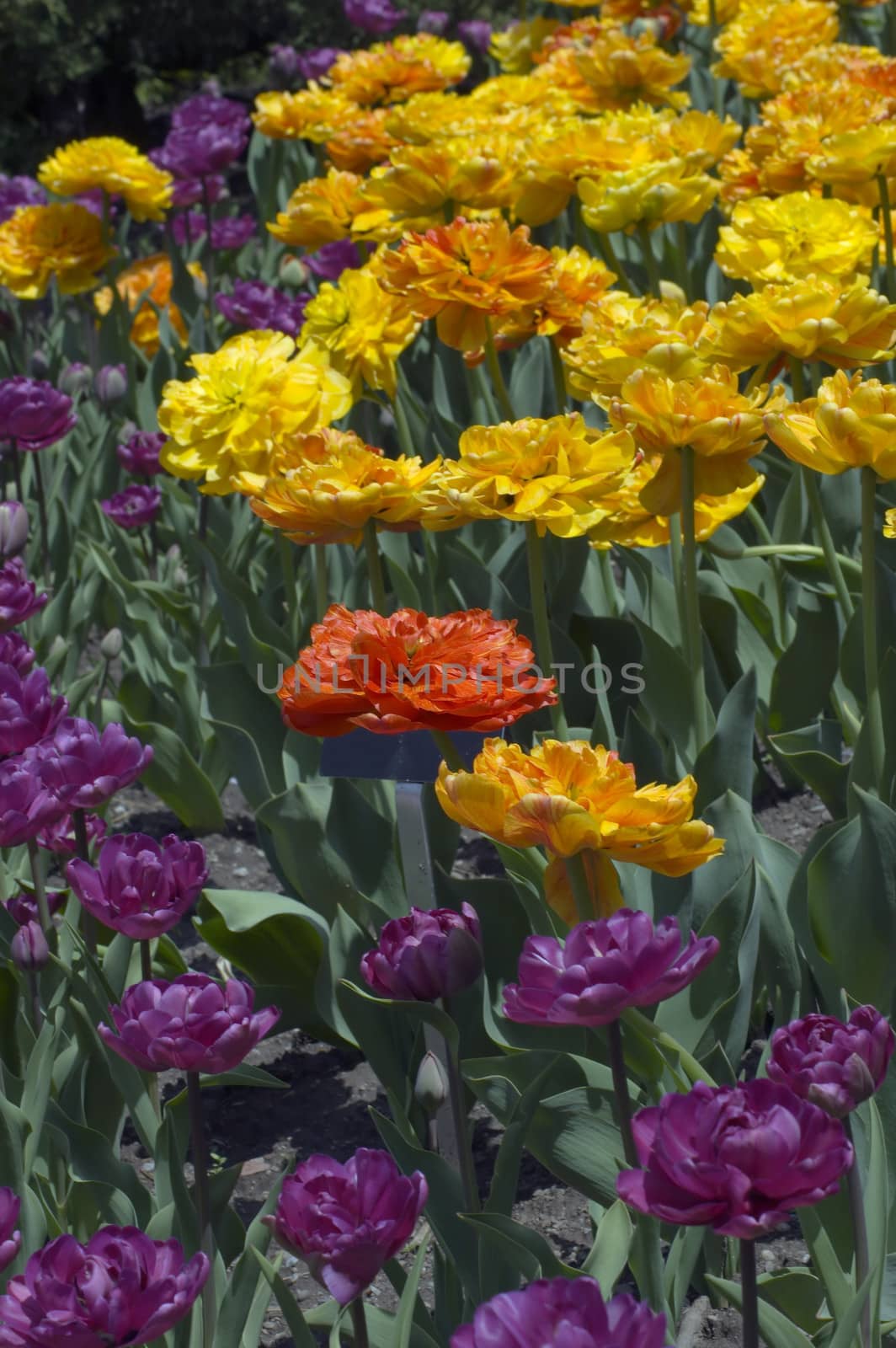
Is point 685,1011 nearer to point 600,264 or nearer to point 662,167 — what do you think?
point 600,264

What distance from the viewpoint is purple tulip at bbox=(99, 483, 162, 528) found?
9.08 feet

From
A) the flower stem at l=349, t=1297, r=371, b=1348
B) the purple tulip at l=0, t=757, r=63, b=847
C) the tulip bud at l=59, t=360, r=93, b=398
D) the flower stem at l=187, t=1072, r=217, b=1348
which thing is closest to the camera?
the flower stem at l=349, t=1297, r=371, b=1348

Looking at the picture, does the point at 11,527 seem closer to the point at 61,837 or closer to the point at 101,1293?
the point at 61,837

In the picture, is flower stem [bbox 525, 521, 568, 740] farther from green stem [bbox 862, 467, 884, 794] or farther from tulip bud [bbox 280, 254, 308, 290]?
tulip bud [bbox 280, 254, 308, 290]

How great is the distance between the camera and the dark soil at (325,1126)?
A: 4.75 ft

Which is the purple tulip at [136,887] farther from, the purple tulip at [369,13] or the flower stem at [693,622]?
the purple tulip at [369,13]

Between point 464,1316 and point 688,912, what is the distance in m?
0.48

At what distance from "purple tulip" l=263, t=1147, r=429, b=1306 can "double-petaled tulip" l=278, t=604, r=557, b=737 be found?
1.21 feet

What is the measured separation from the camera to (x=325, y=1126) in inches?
69.1

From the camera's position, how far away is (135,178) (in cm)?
363

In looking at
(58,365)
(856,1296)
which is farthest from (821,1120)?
(58,365)

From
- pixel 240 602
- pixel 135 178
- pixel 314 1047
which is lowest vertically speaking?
pixel 314 1047

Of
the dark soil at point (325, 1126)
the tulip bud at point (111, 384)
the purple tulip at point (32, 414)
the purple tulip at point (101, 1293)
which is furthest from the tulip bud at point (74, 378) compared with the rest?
the purple tulip at point (101, 1293)

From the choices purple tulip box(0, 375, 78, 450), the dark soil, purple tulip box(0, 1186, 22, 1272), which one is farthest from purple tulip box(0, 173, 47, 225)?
purple tulip box(0, 1186, 22, 1272)
